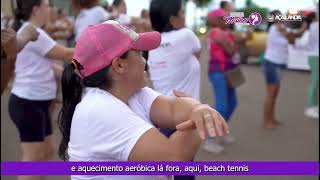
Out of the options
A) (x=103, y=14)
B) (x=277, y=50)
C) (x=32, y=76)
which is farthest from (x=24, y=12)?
(x=277, y=50)

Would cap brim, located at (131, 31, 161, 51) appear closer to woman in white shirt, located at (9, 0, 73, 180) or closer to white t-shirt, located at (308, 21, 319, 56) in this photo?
woman in white shirt, located at (9, 0, 73, 180)

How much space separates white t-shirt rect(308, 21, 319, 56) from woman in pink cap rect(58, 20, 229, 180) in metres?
3.72

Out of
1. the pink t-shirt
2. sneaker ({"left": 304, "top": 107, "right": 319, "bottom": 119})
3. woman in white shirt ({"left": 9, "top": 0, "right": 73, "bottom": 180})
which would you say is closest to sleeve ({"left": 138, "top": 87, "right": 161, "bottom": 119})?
woman in white shirt ({"left": 9, "top": 0, "right": 73, "bottom": 180})

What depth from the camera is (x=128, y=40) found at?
3.64 ft

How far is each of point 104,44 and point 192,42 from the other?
1.39 metres

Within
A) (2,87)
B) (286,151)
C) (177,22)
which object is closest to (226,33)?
(286,151)

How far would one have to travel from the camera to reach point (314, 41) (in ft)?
16.1

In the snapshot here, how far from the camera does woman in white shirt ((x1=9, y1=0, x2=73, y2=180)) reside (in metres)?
2.57

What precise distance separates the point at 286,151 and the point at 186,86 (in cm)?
215

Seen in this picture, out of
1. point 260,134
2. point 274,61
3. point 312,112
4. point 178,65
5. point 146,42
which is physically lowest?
point 312,112

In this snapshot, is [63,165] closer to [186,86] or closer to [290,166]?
[290,166]

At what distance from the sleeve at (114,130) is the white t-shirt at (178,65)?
113 centimetres

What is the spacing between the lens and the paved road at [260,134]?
3.92 metres

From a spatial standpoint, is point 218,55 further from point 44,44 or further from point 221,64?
point 44,44
